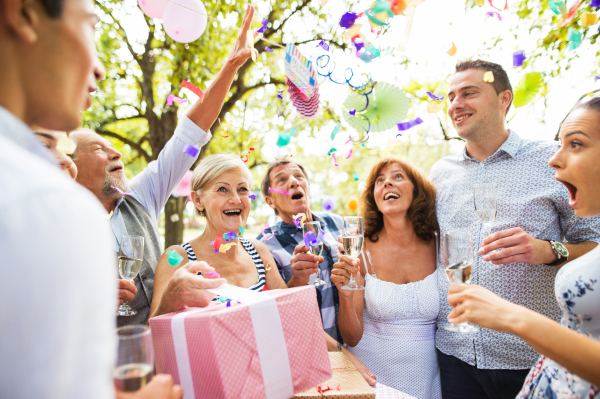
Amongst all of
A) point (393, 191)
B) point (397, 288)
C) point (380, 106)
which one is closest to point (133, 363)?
point (397, 288)

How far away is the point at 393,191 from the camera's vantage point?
282cm

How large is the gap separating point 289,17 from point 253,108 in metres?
2.85

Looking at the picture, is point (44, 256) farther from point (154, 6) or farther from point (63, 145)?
point (154, 6)

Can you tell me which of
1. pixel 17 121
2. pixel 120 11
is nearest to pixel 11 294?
pixel 17 121

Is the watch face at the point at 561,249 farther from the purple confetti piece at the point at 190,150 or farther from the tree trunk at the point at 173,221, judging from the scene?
the tree trunk at the point at 173,221

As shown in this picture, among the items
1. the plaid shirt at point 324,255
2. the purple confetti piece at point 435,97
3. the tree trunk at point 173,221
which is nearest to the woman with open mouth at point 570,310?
the purple confetti piece at point 435,97

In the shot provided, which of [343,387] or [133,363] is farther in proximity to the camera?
[343,387]

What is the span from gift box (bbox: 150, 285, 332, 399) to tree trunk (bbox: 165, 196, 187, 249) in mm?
5437

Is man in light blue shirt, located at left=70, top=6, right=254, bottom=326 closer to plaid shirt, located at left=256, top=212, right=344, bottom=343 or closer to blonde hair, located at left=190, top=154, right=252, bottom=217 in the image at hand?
blonde hair, located at left=190, top=154, right=252, bottom=217

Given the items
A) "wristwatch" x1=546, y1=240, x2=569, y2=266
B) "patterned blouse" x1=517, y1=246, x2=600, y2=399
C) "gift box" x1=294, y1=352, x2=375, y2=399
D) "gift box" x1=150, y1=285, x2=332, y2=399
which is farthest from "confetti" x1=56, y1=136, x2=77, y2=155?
"wristwatch" x1=546, y1=240, x2=569, y2=266

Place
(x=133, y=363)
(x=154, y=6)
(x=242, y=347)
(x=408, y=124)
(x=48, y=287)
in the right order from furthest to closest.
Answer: (x=154, y=6)
(x=408, y=124)
(x=242, y=347)
(x=133, y=363)
(x=48, y=287)

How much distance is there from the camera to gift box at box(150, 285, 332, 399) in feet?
3.96

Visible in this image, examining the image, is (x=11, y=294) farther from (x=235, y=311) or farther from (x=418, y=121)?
(x=418, y=121)

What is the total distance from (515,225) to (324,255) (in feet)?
4.69
